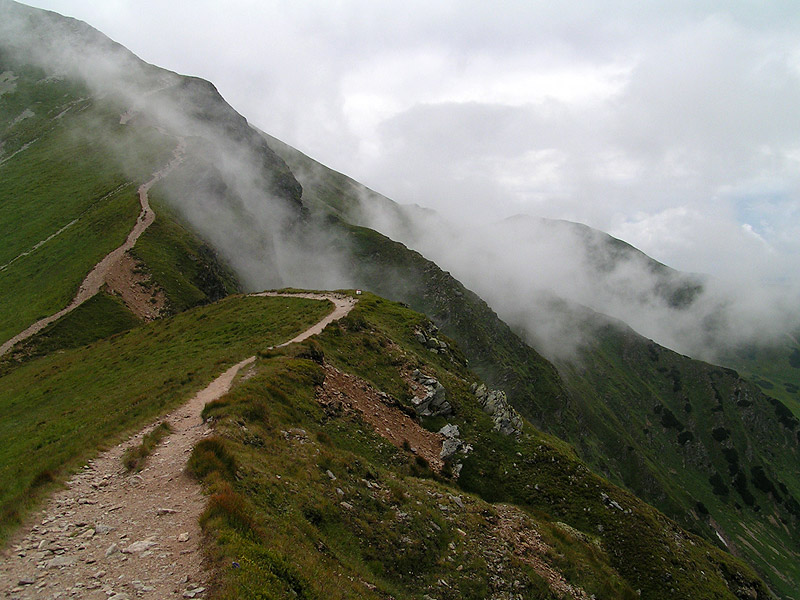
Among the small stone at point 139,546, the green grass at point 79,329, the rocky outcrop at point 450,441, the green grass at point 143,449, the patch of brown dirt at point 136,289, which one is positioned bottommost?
the green grass at point 79,329

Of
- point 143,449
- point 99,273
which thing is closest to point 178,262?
point 99,273

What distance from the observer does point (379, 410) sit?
3027 cm

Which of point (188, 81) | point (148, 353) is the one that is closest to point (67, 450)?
point (148, 353)

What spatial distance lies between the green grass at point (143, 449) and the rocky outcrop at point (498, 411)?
2567 cm

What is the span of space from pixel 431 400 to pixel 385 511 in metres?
16.8

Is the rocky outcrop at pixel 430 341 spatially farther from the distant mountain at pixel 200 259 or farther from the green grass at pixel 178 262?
the green grass at pixel 178 262

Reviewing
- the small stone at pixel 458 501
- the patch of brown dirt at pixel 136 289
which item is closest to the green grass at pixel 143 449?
the small stone at pixel 458 501

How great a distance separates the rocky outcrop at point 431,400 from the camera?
3397 cm

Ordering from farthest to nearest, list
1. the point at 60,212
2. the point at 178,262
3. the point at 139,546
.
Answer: the point at 60,212, the point at 178,262, the point at 139,546

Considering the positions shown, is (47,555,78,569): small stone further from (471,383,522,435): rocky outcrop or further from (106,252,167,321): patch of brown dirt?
(106,252,167,321): patch of brown dirt

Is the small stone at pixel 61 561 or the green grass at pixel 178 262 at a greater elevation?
the small stone at pixel 61 561

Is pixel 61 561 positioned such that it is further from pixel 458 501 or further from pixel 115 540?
pixel 458 501

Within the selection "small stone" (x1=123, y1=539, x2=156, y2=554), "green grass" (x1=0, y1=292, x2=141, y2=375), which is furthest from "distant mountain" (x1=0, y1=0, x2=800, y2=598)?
"small stone" (x1=123, y1=539, x2=156, y2=554)

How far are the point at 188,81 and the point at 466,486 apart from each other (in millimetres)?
→ 232220
